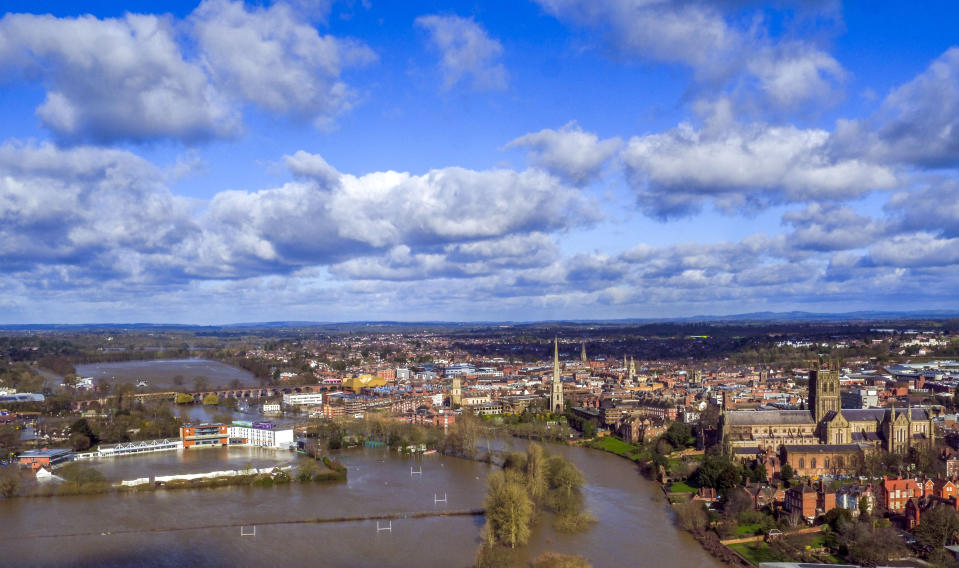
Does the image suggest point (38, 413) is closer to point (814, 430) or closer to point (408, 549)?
point (408, 549)

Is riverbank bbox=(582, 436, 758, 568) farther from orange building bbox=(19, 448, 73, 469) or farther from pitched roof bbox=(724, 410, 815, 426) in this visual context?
orange building bbox=(19, 448, 73, 469)

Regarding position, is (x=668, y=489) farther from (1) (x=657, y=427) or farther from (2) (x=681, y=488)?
(1) (x=657, y=427)

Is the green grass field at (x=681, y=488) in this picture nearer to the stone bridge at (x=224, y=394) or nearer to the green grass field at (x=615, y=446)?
the green grass field at (x=615, y=446)

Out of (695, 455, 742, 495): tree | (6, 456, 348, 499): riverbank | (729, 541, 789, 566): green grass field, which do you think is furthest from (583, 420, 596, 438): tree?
(729, 541, 789, 566): green grass field

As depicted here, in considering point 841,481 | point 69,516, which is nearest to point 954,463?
point 841,481

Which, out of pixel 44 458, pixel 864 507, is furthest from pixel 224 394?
pixel 864 507

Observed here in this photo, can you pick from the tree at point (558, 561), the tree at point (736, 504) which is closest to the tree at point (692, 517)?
the tree at point (736, 504)
